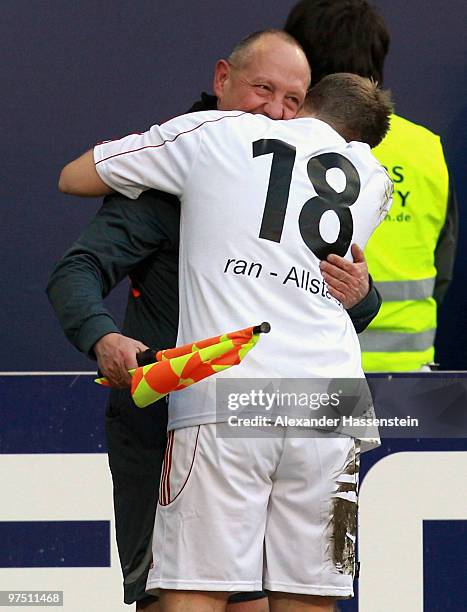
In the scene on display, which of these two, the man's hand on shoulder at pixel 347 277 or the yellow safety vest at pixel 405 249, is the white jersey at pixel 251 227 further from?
the yellow safety vest at pixel 405 249

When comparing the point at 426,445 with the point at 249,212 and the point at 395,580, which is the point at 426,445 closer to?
the point at 395,580

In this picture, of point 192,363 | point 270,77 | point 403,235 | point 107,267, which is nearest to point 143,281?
point 107,267

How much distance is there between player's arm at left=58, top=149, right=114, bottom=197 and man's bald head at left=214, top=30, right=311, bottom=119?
0.39 meters

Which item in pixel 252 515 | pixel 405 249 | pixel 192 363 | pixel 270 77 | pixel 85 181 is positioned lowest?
pixel 252 515

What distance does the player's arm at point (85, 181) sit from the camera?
2615 mm

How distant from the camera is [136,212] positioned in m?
Answer: 2.64

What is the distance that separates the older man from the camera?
257 cm

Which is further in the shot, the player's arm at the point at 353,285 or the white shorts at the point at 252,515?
the player's arm at the point at 353,285

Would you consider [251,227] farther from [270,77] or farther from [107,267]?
[270,77]

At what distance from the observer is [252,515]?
2.47 m

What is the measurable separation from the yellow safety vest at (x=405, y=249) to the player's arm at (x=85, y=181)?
1.29 meters

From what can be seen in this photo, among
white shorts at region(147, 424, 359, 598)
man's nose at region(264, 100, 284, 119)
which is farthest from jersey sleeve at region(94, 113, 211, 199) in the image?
white shorts at region(147, 424, 359, 598)

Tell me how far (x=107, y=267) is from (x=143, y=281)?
133mm

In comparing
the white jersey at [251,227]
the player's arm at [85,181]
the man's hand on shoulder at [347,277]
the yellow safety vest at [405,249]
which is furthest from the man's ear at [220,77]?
the yellow safety vest at [405,249]
